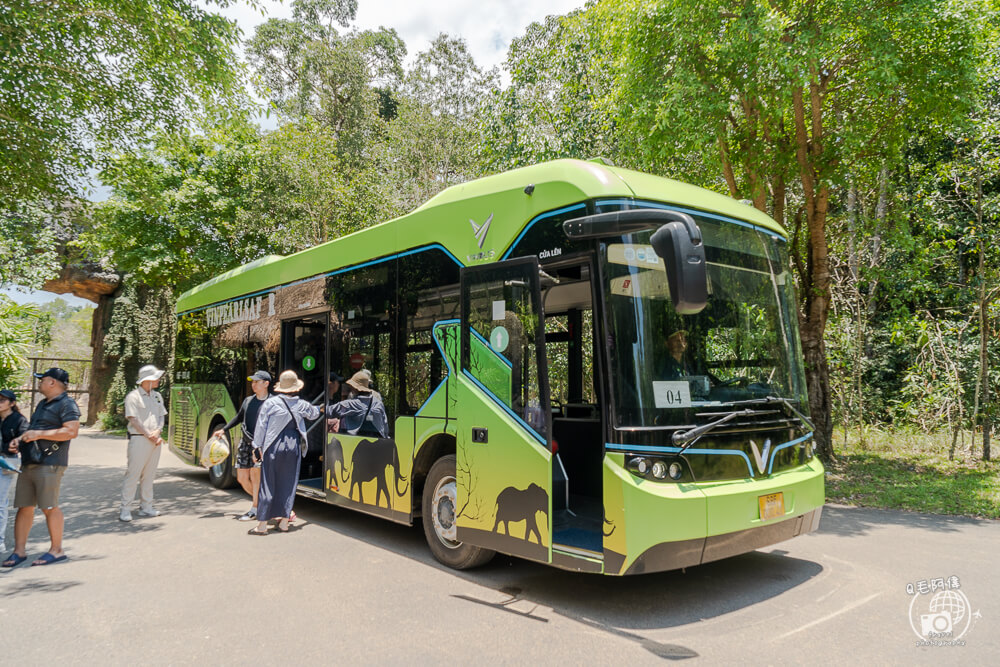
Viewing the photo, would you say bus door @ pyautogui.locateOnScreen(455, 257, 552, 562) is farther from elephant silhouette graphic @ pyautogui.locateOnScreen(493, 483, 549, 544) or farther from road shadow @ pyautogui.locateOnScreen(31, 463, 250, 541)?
road shadow @ pyautogui.locateOnScreen(31, 463, 250, 541)

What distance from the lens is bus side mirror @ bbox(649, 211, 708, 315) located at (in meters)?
4.00

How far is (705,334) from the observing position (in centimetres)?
479

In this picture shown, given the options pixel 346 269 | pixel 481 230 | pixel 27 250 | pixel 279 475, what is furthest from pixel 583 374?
pixel 27 250

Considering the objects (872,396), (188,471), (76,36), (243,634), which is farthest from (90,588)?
(872,396)

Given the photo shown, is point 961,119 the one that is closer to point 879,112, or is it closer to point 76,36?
point 879,112

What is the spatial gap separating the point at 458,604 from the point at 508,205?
3.13m

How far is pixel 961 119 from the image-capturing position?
9.49 metres

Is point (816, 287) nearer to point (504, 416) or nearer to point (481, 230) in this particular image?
point (481, 230)

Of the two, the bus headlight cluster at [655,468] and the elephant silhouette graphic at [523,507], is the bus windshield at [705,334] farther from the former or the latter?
the elephant silhouette graphic at [523,507]

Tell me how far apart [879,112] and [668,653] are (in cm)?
976

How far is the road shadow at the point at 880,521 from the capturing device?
24.4ft

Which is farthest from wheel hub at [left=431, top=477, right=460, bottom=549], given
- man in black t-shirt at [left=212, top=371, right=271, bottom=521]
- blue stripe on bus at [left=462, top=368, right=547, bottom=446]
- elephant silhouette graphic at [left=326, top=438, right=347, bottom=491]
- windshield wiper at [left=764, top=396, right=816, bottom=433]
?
man in black t-shirt at [left=212, top=371, right=271, bottom=521]

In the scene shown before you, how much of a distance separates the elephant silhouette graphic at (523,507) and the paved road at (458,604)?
56 centimetres

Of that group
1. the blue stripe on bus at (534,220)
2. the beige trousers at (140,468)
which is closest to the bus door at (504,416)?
the blue stripe on bus at (534,220)
